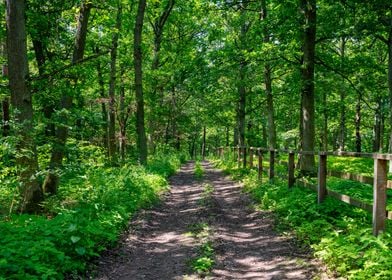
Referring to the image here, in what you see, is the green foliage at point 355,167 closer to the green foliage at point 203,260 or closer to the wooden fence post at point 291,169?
Result: the wooden fence post at point 291,169

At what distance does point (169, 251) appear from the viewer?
283 inches

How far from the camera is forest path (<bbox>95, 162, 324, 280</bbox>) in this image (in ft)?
19.6

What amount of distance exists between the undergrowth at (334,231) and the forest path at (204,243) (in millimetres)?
332

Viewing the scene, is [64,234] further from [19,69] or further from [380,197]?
[380,197]

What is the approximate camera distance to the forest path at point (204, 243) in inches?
236

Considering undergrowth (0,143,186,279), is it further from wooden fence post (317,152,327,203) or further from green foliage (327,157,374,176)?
green foliage (327,157,374,176)

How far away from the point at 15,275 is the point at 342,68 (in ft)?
44.8

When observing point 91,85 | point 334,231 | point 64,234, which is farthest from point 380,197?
point 91,85

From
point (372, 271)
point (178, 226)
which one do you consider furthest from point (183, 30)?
point (372, 271)

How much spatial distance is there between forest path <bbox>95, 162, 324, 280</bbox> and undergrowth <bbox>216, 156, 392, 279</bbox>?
1.09 ft

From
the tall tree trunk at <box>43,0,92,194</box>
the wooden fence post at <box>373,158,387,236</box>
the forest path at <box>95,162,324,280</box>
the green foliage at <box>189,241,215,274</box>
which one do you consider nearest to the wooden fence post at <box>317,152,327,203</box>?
the forest path at <box>95,162,324,280</box>

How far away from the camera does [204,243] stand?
286 inches

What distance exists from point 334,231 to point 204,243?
2.32 m

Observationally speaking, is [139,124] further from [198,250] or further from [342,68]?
[198,250]
